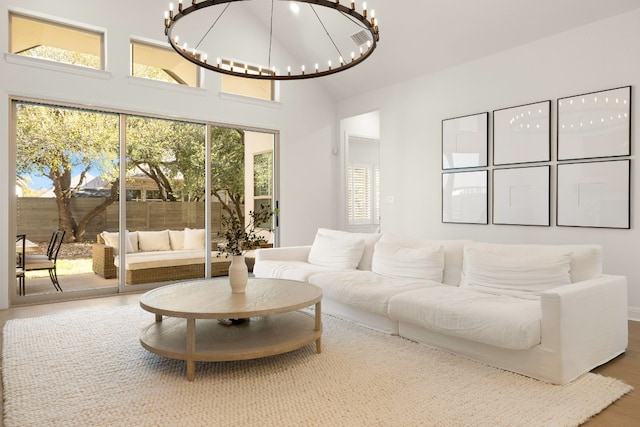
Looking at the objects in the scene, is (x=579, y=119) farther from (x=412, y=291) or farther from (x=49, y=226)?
(x=49, y=226)

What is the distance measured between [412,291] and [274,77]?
2210 millimetres

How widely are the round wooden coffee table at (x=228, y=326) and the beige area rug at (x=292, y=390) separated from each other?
0.16 meters

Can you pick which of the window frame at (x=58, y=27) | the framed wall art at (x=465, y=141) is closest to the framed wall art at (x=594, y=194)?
the framed wall art at (x=465, y=141)

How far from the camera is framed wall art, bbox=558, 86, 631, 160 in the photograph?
411cm

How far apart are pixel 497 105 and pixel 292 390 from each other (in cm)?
422

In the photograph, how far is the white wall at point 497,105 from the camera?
13.5 feet

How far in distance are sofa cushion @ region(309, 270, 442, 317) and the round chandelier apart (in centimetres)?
293

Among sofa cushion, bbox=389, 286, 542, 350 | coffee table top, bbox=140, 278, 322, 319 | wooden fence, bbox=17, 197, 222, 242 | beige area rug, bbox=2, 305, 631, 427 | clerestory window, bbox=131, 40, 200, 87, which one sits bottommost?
beige area rug, bbox=2, 305, 631, 427

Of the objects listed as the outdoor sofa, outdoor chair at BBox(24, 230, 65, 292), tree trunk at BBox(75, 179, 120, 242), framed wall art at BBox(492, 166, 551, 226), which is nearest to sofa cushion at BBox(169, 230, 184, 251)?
the outdoor sofa

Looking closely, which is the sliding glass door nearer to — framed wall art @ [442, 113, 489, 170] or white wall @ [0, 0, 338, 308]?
white wall @ [0, 0, 338, 308]

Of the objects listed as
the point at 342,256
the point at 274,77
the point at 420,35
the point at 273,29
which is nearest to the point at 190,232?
the point at 342,256

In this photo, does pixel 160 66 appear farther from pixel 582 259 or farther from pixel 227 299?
pixel 582 259

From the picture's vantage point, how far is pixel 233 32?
20.6 feet

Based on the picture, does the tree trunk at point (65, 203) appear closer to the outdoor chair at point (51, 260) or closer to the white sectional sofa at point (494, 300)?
the outdoor chair at point (51, 260)
